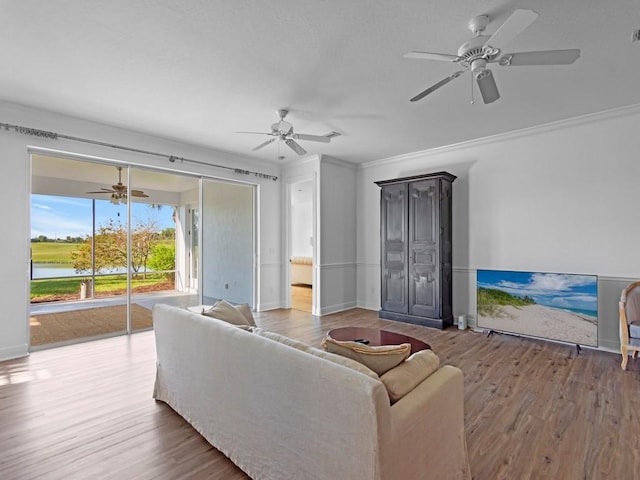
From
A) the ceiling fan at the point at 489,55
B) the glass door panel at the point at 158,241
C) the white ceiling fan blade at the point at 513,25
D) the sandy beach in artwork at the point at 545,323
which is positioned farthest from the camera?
the glass door panel at the point at 158,241

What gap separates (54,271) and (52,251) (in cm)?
28

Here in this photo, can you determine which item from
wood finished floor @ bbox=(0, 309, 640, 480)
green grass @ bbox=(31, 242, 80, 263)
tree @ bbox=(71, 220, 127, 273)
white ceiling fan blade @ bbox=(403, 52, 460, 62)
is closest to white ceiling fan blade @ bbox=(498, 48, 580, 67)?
white ceiling fan blade @ bbox=(403, 52, 460, 62)

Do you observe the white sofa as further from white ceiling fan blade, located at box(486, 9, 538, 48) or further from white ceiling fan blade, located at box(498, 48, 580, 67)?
white ceiling fan blade, located at box(498, 48, 580, 67)

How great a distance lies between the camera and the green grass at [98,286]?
428 cm

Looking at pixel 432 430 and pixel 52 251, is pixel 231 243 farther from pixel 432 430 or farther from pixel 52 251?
pixel 432 430

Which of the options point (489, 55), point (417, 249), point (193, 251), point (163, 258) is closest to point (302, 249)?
point (193, 251)

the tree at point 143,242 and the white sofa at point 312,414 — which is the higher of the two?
the tree at point 143,242

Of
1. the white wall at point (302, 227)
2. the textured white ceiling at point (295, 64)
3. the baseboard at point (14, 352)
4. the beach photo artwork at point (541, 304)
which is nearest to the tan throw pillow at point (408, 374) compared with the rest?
the textured white ceiling at point (295, 64)

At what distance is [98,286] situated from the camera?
4.82m

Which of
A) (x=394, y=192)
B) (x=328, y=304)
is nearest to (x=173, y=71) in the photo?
(x=394, y=192)

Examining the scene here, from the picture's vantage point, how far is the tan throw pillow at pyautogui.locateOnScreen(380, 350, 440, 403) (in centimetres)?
142

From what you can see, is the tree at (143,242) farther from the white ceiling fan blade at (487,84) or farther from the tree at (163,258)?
the white ceiling fan blade at (487,84)

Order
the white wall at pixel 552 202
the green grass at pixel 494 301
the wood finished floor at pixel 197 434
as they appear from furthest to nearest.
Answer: the green grass at pixel 494 301
the white wall at pixel 552 202
the wood finished floor at pixel 197 434

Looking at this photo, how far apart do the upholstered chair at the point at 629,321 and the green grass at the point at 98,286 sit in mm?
6012
